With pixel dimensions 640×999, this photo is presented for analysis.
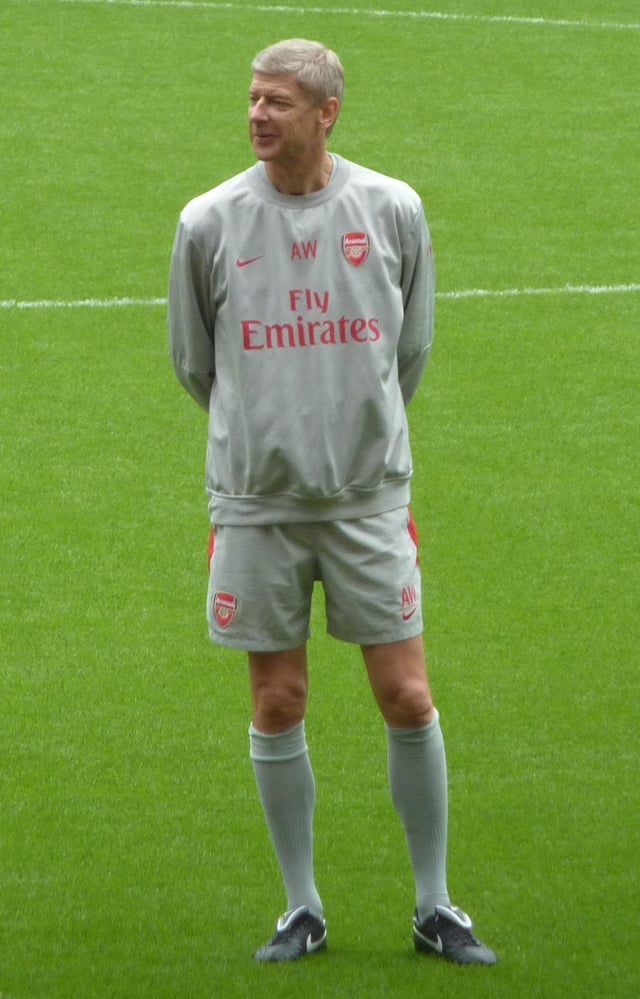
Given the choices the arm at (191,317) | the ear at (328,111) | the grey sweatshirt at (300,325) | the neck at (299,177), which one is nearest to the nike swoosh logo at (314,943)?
the grey sweatshirt at (300,325)

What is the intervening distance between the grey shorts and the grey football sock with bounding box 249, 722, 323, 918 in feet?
0.77

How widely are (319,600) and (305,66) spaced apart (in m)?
2.81

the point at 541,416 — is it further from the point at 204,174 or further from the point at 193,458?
the point at 204,174

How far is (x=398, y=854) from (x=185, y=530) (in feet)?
8.03

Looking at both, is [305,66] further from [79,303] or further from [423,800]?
[79,303]

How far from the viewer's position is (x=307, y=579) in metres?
3.73

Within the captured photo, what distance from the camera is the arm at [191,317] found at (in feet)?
11.8

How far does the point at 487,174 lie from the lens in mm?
11078

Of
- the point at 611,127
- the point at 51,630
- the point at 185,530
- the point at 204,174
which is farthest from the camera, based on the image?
the point at 611,127

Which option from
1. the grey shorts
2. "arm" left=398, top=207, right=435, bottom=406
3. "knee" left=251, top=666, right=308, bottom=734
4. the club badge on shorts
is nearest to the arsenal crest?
"arm" left=398, top=207, right=435, bottom=406

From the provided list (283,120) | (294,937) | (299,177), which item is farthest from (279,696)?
(283,120)

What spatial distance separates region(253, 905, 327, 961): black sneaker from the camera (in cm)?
383

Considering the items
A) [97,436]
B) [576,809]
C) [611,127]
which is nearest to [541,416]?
[97,436]

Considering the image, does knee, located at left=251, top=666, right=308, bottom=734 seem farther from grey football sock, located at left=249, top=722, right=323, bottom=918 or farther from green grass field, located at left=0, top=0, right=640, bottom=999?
green grass field, located at left=0, top=0, right=640, bottom=999
